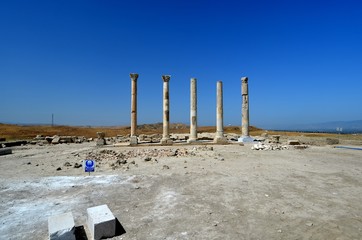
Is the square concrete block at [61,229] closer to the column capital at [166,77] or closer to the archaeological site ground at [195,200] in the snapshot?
the archaeological site ground at [195,200]

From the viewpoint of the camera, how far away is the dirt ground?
470 cm

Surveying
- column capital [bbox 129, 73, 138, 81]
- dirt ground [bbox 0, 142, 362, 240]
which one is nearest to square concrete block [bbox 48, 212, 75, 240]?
dirt ground [bbox 0, 142, 362, 240]

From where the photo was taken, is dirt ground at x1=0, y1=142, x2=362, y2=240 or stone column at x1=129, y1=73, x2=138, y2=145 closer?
dirt ground at x1=0, y1=142, x2=362, y2=240

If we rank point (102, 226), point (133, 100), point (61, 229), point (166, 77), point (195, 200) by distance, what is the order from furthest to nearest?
point (133, 100)
point (166, 77)
point (195, 200)
point (102, 226)
point (61, 229)

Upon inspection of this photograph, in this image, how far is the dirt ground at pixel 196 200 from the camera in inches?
185

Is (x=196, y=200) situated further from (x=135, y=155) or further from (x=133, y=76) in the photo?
(x=133, y=76)

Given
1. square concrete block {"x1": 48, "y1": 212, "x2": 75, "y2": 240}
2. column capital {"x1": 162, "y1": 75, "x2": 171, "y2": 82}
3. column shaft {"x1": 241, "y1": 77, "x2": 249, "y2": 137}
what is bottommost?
square concrete block {"x1": 48, "y1": 212, "x2": 75, "y2": 240}

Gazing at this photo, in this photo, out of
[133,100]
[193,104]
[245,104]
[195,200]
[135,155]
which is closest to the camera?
[195,200]

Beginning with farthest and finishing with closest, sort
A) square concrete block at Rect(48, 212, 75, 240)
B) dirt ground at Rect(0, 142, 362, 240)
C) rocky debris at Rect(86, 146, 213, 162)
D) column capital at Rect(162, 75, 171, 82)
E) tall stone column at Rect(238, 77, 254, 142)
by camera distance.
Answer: tall stone column at Rect(238, 77, 254, 142) → column capital at Rect(162, 75, 171, 82) → rocky debris at Rect(86, 146, 213, 162) → dirt ground at Rect(0, 142, 362, 240) → square concrete block at Rect(48, 212, 75, 240)

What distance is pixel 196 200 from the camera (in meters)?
6.34

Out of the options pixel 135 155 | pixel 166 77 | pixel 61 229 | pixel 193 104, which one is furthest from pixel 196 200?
pixel 166 77

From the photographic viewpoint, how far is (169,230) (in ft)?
15.3

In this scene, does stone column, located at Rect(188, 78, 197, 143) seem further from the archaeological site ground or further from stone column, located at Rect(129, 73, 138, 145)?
the archaeological site ground

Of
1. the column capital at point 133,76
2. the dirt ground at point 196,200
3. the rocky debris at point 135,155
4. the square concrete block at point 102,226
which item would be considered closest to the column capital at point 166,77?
the column capital at point 133,76
